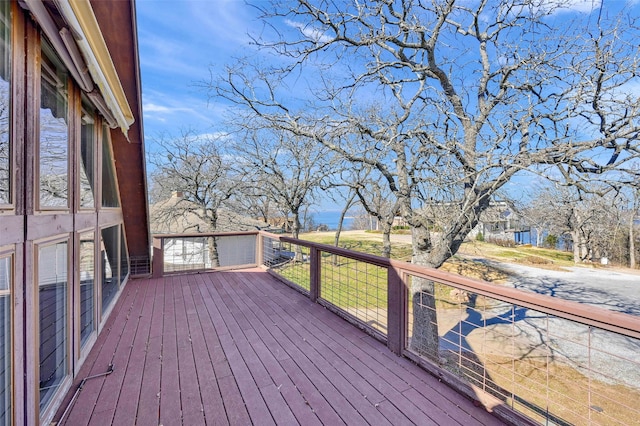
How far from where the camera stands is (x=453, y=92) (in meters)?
5.99

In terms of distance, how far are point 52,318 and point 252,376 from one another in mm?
1498

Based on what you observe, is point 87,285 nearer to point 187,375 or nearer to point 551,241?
point 187,375

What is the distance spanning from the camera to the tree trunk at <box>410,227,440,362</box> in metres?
5.09

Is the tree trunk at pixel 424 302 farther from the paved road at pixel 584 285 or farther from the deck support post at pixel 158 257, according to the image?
the paved road at pixel 584 285

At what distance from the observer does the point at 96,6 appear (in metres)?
3.26

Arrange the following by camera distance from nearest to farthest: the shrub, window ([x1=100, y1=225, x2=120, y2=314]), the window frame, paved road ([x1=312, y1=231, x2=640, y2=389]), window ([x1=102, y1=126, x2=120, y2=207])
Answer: the window frame, window ([x1=100, y1=225, x2=120, y2=314]), window ([x1=102, y1=126, x2=120, y2=207]), paved road ([x1=312, y1=231, x2=640, y2=389]), the shrub


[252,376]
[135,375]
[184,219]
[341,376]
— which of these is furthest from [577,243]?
[135,375]

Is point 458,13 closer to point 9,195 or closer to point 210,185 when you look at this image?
point 9,195

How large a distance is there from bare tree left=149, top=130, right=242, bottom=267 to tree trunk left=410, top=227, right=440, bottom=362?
8.33 meters

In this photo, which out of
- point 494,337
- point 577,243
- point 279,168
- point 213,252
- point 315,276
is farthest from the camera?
point 577,243

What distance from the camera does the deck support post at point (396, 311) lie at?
9.13ft

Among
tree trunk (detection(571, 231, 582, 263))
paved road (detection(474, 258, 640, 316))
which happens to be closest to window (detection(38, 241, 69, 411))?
paved road (detection(474, 258, 640, 316))

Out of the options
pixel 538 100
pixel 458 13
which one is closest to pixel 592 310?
pixel 538 100

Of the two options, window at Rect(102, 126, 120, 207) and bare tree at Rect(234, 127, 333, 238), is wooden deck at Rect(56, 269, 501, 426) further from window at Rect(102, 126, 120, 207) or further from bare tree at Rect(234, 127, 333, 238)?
bare tree at Rect(234, 127, 333, 238)
